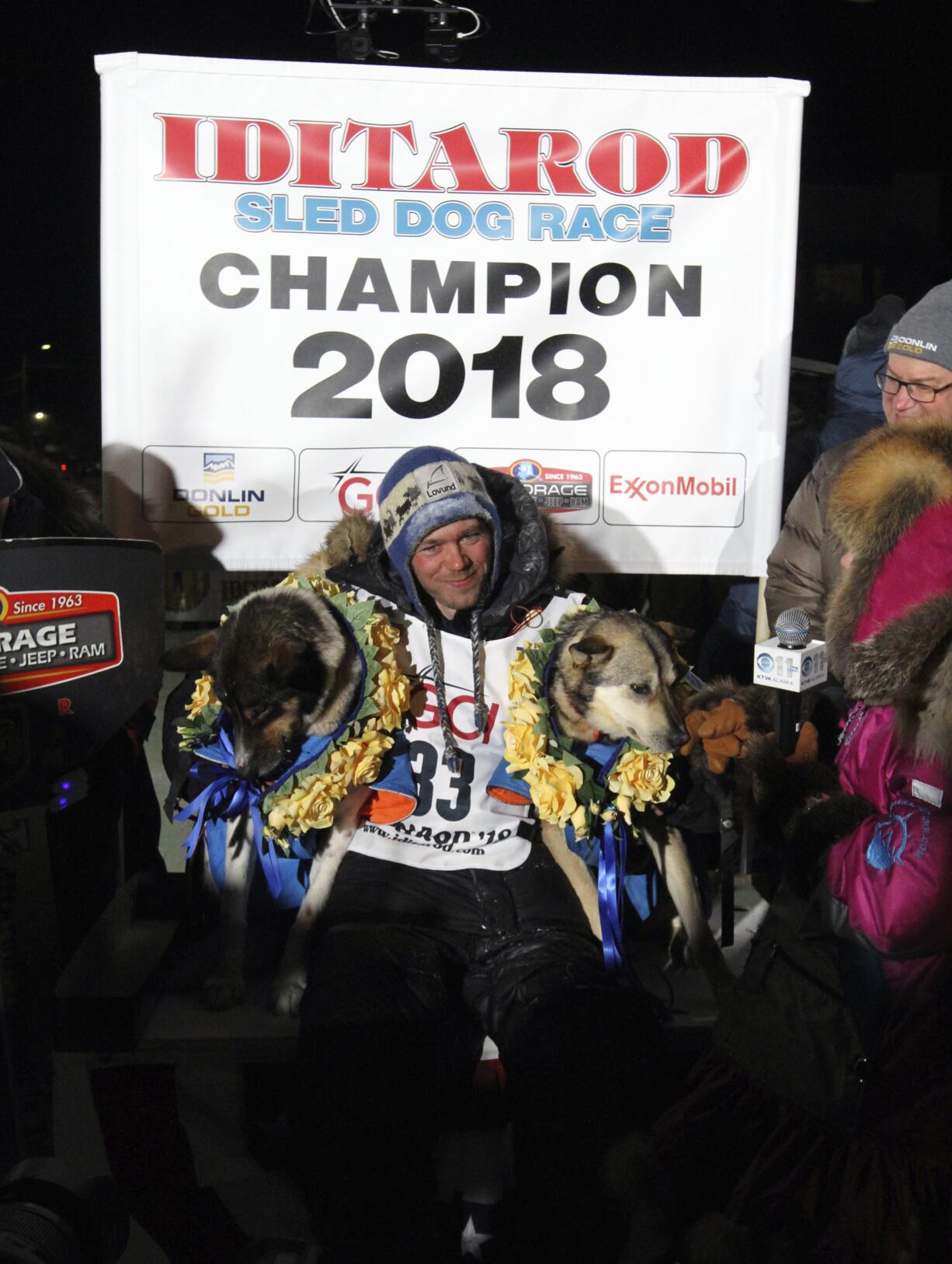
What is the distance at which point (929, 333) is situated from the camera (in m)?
2.54

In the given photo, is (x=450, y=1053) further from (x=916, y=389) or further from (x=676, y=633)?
(x=916, y=389)

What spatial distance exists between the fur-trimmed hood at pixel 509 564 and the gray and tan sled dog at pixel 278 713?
0.22 m

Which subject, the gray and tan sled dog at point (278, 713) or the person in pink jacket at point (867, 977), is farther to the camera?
the gray and tan sled dog at point (278, 713)

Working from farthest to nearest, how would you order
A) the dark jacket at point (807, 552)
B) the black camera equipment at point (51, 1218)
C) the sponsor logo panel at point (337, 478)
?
the sponsor logo panel at point (337, 478), the dark jacket at point (807, 552), the black camera equipment at point (51, 1218)

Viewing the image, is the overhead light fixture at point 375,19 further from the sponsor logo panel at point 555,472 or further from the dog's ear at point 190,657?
the dog's ear at point 190,657

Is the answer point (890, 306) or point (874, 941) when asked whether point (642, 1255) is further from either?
point (890, 306)

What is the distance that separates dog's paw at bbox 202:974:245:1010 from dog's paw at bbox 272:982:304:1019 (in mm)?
88

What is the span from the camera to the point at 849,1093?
1.85 meters

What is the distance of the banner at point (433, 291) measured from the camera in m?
2.99

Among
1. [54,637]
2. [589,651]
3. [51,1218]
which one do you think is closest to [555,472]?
[589,651]

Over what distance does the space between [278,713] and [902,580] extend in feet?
4.03

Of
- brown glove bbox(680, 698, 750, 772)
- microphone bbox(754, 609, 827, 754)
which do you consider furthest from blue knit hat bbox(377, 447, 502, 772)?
microphone bbox(754, 609, 827, 754)

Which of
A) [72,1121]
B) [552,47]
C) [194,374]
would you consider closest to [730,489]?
[194,374]

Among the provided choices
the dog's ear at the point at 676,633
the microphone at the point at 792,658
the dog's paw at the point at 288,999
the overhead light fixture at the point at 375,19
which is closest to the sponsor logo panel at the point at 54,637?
the dog's paw at the point at 288,999
